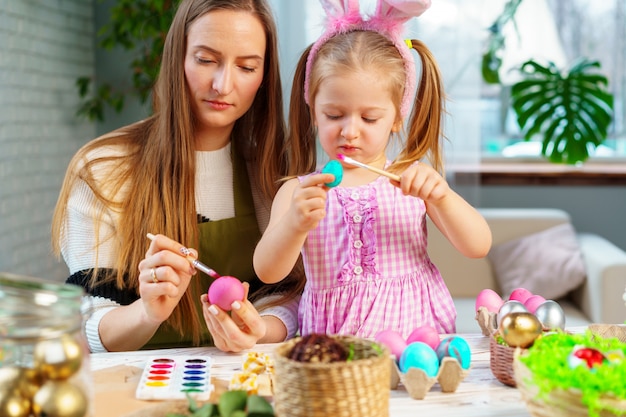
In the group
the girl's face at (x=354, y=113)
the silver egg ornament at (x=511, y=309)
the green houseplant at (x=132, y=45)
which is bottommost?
the silver egg ornament at (x=511, y=309)

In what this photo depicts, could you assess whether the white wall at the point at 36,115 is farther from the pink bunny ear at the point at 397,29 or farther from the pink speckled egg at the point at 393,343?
the pink speckled egg at the point at 393,343

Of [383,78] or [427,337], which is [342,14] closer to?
[383,78]

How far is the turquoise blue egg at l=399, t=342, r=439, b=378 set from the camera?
3.40 ft

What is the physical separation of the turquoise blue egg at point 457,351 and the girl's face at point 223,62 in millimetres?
688

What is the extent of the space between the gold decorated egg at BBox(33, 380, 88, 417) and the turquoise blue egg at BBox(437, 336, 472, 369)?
511mm

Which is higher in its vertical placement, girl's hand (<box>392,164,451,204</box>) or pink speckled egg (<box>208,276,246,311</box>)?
girl's hand (<box>392,164,451,204</box>)

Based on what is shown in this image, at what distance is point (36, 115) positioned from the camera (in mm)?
3516

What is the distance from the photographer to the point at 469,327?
280cm

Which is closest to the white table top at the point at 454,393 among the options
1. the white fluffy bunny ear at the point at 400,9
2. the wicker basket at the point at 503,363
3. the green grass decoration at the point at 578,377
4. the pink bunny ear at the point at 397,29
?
the wicker basket at the point at 503,363

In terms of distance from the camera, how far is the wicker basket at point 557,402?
834mm

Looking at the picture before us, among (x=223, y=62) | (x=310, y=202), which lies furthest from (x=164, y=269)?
(x=223, y=62)

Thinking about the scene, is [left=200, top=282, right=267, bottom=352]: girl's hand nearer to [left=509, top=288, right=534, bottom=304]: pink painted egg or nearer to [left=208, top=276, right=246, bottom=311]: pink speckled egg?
[left=208, top=276, right=246, bottom=311]: pink speckled egg

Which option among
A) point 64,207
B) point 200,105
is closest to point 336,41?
point 200,105

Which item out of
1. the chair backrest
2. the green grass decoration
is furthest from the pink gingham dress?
the chair backrest
